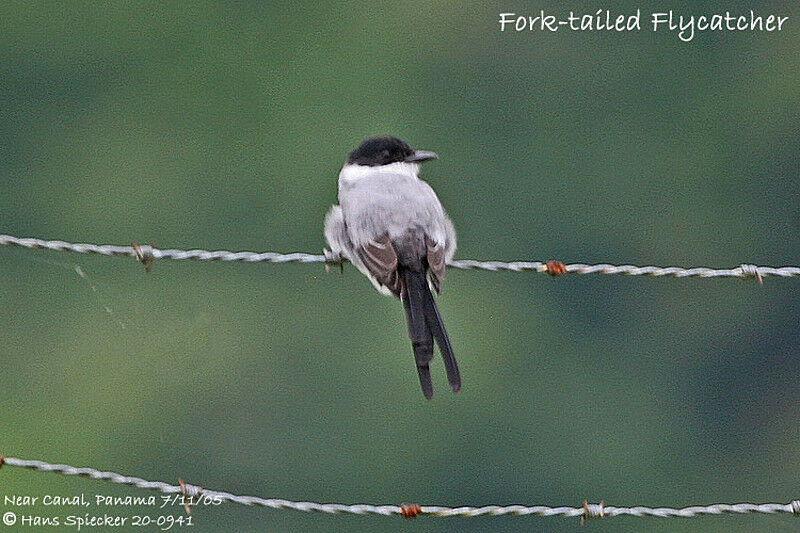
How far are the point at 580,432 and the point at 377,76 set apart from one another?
9342 millimetres

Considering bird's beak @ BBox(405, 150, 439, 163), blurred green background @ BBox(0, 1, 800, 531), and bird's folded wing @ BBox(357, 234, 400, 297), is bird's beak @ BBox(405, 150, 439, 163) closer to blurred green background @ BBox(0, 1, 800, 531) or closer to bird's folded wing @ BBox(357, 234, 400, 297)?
bird's folded wing @ BBox(357, 234, 400, 297)

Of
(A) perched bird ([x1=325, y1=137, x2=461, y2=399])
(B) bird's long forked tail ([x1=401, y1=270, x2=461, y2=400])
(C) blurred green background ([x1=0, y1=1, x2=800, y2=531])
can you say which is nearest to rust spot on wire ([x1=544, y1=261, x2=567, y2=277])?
(B) bird's long forked tail ([x1=401, y1=270, x2=461, y2=400])

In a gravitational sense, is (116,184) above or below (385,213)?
below

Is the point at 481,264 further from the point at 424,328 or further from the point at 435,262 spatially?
the point at 435,262

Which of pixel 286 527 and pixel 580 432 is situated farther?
pixel 580 432

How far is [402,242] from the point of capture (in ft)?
15.2

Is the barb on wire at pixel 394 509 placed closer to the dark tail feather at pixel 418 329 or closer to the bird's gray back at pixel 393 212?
the dark tail feather at pixel 418 329

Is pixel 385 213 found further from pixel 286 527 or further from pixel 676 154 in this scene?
pixel 676 154

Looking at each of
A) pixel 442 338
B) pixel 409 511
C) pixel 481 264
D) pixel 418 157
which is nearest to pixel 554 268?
pixel 481 264

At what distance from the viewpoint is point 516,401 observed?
2109 cm

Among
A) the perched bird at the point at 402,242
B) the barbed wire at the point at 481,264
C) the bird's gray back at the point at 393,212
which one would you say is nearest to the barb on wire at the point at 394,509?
the barbed wire at the point at 481,264

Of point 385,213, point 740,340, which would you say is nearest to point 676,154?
point 740,340
